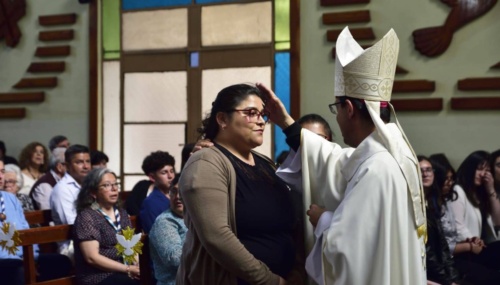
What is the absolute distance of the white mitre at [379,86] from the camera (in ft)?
9.08

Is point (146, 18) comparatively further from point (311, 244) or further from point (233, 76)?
point (311, 244)

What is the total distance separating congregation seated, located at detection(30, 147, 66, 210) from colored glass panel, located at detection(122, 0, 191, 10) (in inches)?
103

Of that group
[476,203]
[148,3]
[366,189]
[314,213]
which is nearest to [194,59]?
[148,3]

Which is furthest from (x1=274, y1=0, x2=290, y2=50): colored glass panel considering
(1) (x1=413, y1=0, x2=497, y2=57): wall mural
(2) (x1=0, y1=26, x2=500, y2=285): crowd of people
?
(2) (x1=0, y1=26, x2=500, y2=285): crowd of people

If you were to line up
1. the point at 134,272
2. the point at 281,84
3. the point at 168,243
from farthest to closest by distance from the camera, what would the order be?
the point at 281,84 → the point at 134,272 → the point at 168,243

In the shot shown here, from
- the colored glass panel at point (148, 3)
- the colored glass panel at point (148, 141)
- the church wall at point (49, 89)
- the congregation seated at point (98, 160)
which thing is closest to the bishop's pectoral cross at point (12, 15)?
the church wall at point (49, 89)

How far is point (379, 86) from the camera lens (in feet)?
9.57

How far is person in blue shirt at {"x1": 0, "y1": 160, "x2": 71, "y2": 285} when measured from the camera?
5.15 meters

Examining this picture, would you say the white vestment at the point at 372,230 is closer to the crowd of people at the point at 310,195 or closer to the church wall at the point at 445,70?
the crowd of people at the point at 310,195

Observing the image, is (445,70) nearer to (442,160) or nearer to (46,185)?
(442,160)

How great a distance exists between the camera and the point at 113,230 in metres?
5.05

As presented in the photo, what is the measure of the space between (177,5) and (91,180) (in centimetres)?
409

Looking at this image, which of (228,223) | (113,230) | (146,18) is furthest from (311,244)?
(146,18)

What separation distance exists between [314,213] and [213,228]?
1.28 feet
